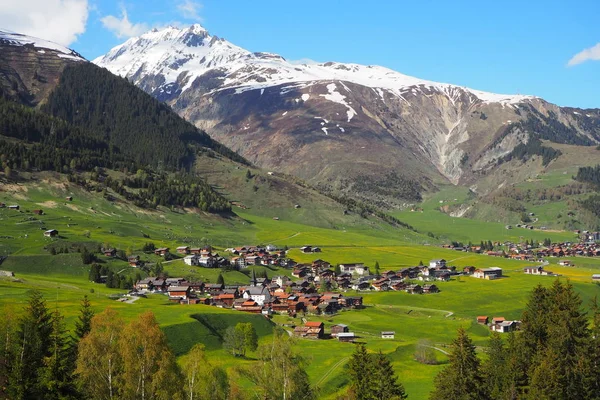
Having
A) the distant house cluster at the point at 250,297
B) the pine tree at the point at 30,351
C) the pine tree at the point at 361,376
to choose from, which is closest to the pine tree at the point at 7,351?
the pine tree at the point at 30,351

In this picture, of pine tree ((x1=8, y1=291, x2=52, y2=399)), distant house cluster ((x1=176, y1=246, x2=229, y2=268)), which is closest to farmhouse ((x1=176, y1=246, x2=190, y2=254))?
distant house cluster ((x1=176, y1=246, x2=229, y2=268))

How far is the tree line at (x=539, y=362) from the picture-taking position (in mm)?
57875

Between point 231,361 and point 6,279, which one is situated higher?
point 6,279

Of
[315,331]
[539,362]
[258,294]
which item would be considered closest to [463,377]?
[539,362]

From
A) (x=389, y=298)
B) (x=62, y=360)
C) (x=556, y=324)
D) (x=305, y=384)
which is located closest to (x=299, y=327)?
(x=389, y=298)

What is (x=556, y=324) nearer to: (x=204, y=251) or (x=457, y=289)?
(x=457, y=289)

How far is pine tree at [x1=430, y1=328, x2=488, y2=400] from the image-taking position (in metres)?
57.6

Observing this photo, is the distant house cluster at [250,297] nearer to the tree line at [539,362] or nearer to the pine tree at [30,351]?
the tree line at [539,362]

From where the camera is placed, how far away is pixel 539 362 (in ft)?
203

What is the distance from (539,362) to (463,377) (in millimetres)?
9032

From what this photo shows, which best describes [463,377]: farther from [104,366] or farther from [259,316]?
[259,316]

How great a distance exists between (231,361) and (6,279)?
56.0 meters

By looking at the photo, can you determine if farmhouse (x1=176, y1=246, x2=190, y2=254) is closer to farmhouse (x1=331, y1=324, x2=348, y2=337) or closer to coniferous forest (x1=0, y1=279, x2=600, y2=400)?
farmhouse (x1=331, y1=324, x2=348, y2=337)

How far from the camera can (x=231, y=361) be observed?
8800 cm
